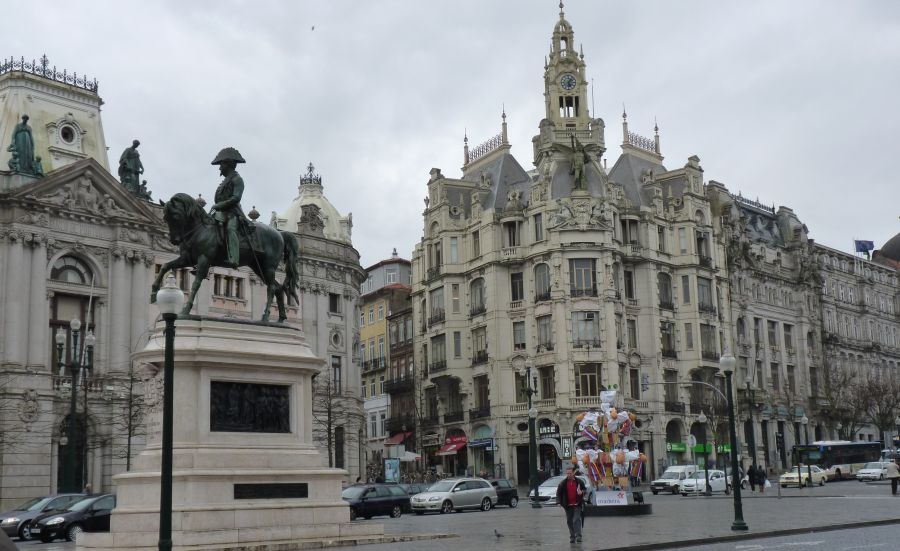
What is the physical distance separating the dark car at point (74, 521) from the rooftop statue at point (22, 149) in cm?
2581

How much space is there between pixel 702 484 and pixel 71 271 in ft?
109

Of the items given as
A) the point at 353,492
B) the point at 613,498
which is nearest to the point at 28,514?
the point at 353,492

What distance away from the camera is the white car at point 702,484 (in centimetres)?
5325

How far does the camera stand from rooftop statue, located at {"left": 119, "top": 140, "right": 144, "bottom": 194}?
55438mm

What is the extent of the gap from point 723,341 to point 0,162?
51146mm

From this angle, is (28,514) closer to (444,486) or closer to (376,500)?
(376,500)

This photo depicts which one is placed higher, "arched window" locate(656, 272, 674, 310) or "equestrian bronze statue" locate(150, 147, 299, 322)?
"arched window" locate(656, 272, 674, 310)

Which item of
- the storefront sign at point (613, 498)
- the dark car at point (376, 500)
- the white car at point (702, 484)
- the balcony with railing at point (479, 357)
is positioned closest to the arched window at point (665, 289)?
the balcony with railing at point (479, 357)

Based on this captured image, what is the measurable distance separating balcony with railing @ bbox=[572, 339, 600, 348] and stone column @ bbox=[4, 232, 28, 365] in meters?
34.7

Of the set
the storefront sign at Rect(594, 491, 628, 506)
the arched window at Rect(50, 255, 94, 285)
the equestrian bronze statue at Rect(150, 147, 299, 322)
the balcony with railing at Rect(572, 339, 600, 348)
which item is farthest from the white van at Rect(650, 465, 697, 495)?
the equestrian bronze statue at Rect(150, 147, 299, 322)

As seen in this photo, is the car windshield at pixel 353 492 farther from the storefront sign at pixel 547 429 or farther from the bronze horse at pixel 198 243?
the storefront sign at pixel 547 429

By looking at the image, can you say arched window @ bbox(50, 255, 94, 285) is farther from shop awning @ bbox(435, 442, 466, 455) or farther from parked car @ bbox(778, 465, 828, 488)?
parked car @ bbox(778, 465, 828, 488)

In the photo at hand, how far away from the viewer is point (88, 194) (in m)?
51.8

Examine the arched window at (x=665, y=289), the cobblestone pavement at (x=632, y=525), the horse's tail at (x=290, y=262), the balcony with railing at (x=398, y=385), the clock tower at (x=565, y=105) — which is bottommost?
the cobblestone pavement at (x=632, y=525)
